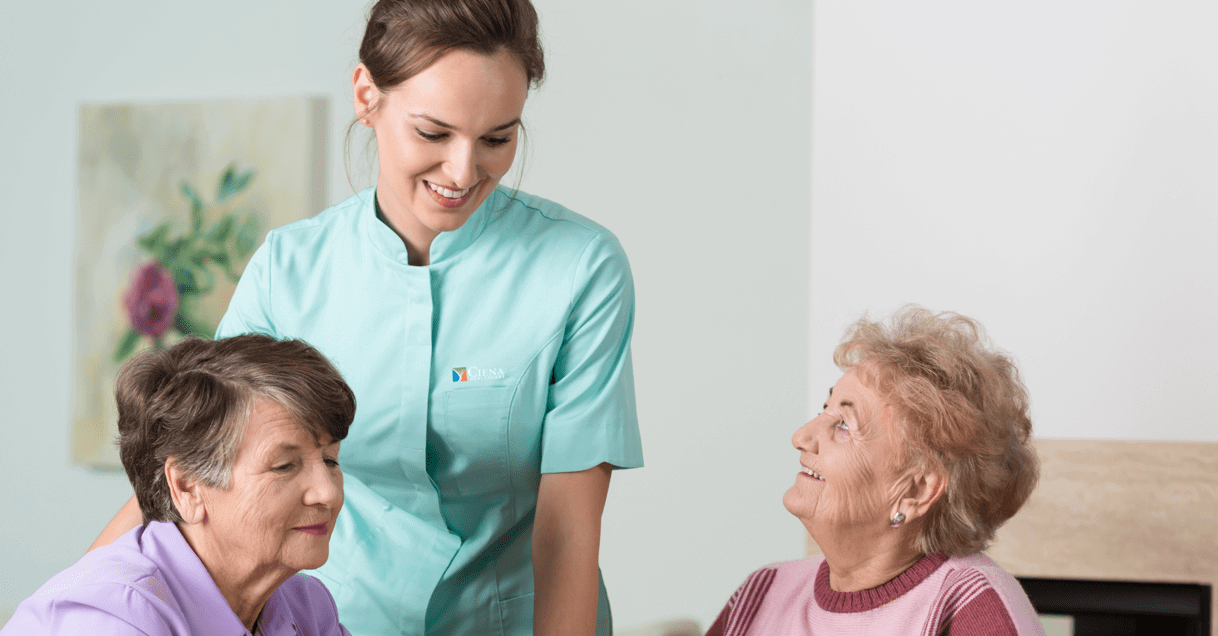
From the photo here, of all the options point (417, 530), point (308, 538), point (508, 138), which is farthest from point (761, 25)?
point (308, 538)

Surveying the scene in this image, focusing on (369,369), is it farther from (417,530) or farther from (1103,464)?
(1103,464)

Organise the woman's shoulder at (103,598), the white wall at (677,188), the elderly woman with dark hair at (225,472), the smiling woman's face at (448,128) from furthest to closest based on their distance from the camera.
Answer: the white wall at (677,188) → the smiling woman's face at (448,128) → the elderly woman with dark hair at (225,472) → the woman's shoulder at (103,598)

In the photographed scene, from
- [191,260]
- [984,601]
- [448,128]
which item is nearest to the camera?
[448,128]

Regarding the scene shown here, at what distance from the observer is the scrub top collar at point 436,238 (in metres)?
1.49

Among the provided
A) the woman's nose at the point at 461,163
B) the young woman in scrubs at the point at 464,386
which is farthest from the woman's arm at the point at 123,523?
the woman's nose at the point at 461,163

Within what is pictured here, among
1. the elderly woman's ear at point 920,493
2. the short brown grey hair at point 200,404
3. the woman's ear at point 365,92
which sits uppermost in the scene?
the woman's ear at point 365,92

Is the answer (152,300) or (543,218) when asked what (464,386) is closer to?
(543,218)

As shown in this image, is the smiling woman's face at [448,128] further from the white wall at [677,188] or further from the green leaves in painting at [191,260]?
the green leaves in painting at [191,260]

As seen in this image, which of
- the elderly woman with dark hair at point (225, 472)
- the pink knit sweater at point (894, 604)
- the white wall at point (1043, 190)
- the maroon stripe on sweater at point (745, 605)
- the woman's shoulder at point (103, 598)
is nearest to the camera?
the woman's shoulder at point (103, 598)

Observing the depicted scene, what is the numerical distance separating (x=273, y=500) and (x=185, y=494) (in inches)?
3.9

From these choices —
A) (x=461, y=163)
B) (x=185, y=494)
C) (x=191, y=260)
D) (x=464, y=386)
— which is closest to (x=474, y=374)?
(x=464, y=386)

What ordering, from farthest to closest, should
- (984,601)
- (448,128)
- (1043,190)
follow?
(1043,190) < (984,601) < (448,128)

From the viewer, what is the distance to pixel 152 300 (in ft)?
9.53

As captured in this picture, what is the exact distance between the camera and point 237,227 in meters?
2.86
